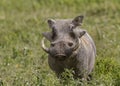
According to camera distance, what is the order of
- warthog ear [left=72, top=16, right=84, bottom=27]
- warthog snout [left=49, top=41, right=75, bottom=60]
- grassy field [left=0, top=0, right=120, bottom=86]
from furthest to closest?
grassy field [left=0, top=0, right=120, bottom=86] → warthog ear [left=72, top=16, right=84, bottom=27] → warthog snout [left=49, top=41, right=75, bottom=60]

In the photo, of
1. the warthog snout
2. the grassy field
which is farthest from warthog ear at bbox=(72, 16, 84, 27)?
the grassy field

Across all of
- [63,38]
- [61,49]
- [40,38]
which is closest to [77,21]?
[63,38]

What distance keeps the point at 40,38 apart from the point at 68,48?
4.76 meters

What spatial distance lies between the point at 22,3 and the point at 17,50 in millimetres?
5345

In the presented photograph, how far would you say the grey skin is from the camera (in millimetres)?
7227

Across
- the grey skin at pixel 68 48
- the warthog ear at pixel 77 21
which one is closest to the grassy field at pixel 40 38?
the grey skin at pixel 68 48

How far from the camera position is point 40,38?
1195cm

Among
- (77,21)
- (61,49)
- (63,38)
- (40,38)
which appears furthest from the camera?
(40,38)

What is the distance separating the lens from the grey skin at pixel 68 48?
7.23 m

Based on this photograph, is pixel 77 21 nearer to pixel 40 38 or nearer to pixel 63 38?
pixel 63 38

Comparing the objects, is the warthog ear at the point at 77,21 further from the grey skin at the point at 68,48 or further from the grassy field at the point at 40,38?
the grassy field at the point at 40,38

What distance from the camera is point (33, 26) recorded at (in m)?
13.0

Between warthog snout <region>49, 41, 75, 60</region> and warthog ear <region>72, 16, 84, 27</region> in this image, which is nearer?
warthog snout <region>49, 41, 75, 60</region>

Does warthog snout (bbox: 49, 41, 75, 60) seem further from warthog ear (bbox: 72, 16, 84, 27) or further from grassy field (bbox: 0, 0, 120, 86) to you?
warthog ear (bbox: 72, 16, 84, 27)
